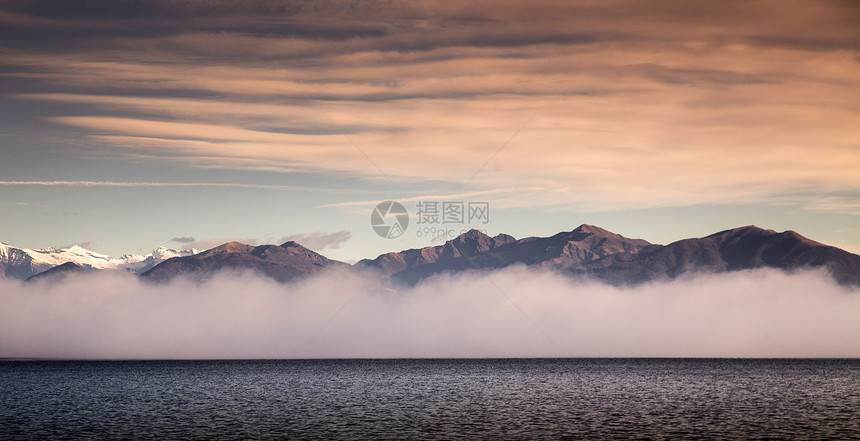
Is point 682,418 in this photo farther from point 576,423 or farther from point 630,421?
point 576,423

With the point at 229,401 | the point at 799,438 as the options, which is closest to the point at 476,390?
the point at 229,401

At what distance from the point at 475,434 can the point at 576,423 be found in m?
19.5

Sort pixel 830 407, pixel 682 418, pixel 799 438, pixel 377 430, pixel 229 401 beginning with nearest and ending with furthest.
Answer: pixel 799 438 < pixel 377 430 < pixel 682 418 < pixel 830 407 < pixel 229 401

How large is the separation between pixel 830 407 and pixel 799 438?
49803 millimetres

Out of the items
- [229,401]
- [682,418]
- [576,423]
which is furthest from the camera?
[229,401]

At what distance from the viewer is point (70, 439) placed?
91750mm

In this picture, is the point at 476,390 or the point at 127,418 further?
the point at 476,390

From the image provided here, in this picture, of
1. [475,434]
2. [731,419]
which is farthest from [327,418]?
[731,419]

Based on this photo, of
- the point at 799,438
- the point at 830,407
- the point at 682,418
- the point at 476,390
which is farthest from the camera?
the point at 476,390

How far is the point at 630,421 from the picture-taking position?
110 m

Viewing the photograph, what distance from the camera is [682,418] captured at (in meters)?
115

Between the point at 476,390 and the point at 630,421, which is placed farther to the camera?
the point at 476,390

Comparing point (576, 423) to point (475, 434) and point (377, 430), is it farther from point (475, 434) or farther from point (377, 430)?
point (377, 430)

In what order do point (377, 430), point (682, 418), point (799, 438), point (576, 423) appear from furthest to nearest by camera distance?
point (682, 418) < point (576, 423) < point (377, 430) < point (799, 438)
